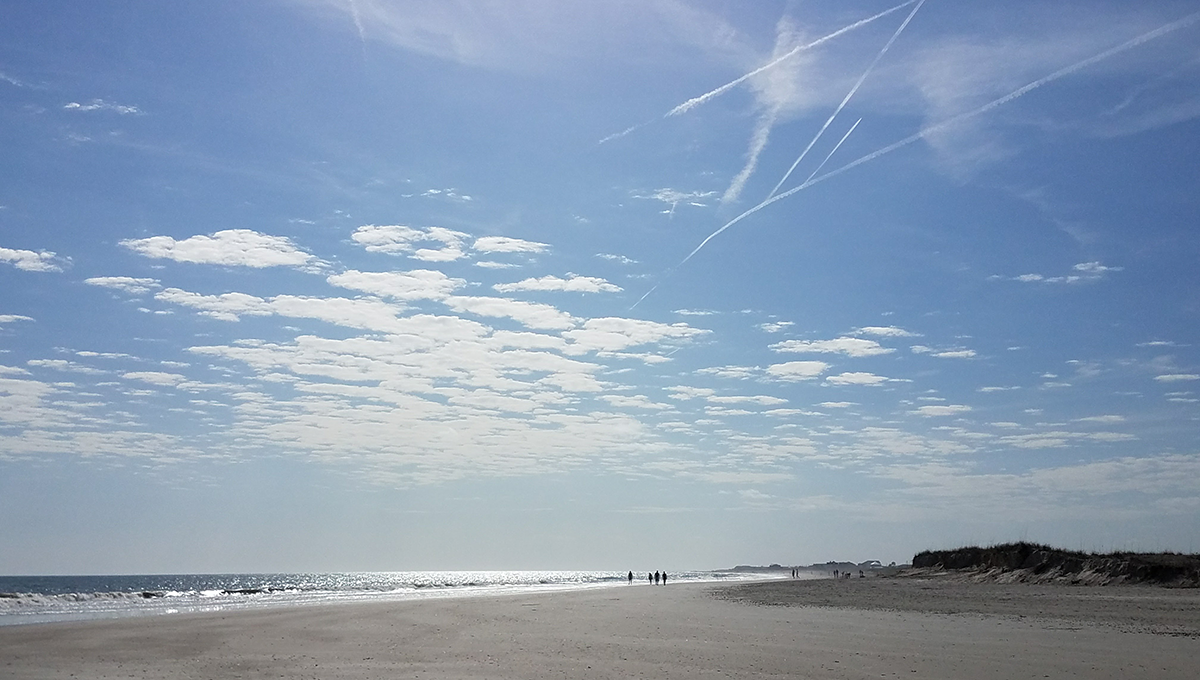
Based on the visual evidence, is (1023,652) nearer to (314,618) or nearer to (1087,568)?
(314,618)

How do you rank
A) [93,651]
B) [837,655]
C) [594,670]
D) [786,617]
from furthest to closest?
1. [786,617]
2. [93,651]
3. [837,655]
4. [594,670]

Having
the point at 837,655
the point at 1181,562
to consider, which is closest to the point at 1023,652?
the point at 837,655

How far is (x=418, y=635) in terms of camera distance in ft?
72.9

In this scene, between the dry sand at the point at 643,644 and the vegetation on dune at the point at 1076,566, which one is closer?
the dry sand at the point at 643,644

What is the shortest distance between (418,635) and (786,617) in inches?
465

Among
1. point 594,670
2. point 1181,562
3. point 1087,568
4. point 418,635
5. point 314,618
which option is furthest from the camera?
point 1087,568

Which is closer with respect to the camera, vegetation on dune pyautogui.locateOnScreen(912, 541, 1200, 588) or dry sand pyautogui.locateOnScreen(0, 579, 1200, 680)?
dry sand pyautogui.locateOnScreen(0, 579, 1200, 680)

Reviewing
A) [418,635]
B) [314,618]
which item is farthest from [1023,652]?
[314,618]

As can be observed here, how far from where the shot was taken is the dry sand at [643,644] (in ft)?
49.3

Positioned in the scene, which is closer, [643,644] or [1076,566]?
[643,644]

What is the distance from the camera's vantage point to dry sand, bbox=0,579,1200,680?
15.0m

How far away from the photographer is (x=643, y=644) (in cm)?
1936

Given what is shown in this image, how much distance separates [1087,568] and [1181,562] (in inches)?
222

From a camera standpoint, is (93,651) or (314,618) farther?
(314,618)
